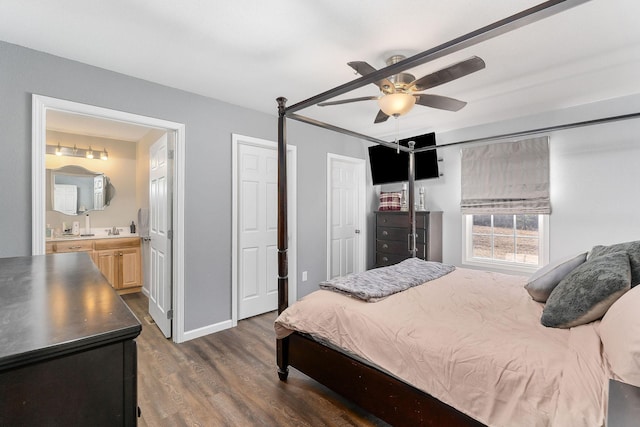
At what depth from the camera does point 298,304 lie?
6.73ft

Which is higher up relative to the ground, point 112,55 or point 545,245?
point 112,55

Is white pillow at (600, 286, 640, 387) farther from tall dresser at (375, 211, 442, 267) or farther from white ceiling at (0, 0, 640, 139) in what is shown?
tall dresser at (375, 211, 442, 267)

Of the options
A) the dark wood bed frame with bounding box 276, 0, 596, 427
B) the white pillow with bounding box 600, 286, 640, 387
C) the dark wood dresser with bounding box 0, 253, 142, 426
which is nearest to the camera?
the dark wood dresser with bounding box 0, 253, 142, 426

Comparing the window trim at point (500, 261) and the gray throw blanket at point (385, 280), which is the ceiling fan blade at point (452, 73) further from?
the window trim at point (500, 261)

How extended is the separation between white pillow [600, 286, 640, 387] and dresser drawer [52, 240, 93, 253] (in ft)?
16.3

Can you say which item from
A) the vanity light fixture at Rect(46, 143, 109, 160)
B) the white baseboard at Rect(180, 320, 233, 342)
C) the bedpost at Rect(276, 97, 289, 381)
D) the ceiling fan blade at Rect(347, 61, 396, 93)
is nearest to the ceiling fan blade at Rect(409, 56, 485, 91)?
the ceiling fan blade at Rect(347, 61, 396, 93)

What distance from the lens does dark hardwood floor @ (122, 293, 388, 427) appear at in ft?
5.88

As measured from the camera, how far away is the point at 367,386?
64.9 inches

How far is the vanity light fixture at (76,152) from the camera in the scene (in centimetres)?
413

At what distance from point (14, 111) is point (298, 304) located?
2.36m

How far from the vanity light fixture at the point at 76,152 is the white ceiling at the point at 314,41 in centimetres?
264

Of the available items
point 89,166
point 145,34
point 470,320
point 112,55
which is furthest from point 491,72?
point 89,166

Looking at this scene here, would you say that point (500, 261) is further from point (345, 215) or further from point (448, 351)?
point (448, 351)

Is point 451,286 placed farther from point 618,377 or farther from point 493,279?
point 618,377
